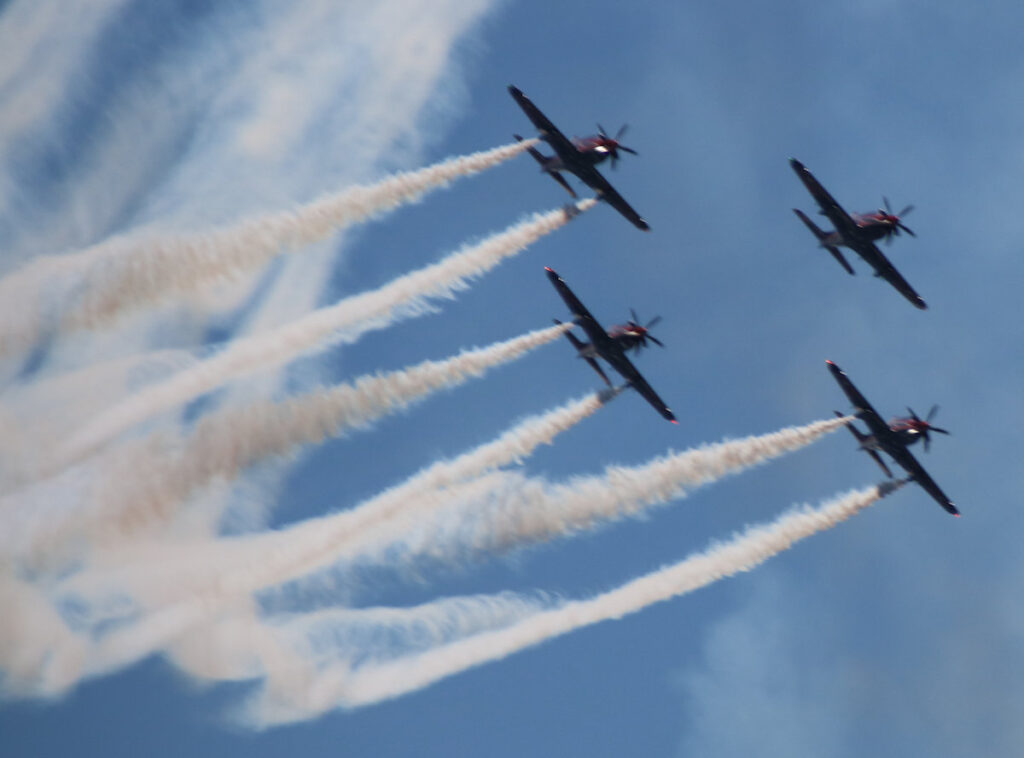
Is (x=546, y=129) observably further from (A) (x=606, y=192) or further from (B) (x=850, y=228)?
(B) (x=850, y=228)

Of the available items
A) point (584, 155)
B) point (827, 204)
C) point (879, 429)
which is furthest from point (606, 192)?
point (879, 429)

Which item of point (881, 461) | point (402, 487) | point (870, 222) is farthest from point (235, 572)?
point (870, 222)

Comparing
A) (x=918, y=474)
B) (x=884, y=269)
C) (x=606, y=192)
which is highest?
(x=606, y=192)

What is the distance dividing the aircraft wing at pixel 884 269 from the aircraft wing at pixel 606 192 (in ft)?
39.6

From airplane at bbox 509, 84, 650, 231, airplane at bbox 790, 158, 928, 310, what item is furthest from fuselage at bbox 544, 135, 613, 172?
airplane at bbox 790, 158, 928, 310

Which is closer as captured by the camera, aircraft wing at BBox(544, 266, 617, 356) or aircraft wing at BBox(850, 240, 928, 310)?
aircraft wing at BBox(544, 266, 617, 356)

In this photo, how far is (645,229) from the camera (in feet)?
227

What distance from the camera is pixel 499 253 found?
6556cm

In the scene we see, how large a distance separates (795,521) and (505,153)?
24.2 meters

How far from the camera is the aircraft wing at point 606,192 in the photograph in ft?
218

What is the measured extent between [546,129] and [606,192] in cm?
508

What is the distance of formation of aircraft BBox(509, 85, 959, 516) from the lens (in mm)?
65438

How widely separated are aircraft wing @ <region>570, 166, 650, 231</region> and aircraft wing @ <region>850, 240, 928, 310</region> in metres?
12.1

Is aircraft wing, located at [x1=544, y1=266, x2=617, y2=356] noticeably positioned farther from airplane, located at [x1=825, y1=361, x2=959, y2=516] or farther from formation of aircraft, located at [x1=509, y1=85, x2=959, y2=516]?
airplane, located at [x1=825, y1=361, x2=959, y2=516]
